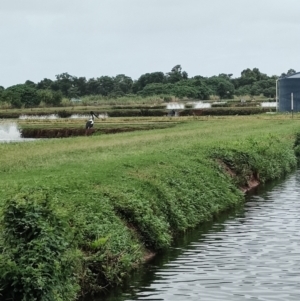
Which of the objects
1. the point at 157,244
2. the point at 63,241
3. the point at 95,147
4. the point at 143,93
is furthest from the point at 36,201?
the point at 143,93

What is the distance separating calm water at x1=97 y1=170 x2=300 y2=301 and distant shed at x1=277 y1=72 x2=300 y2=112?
54141 millimetres

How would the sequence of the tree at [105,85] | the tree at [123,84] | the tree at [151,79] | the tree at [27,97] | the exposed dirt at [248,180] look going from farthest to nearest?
1. the tree at [105,85]
2. the tree at [151,79]
3. the tree at [123,84]
4. the tree at [27,97]
5. the exposed dirt at [248,180]

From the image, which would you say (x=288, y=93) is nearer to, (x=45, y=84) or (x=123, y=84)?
(x=45, y=84)

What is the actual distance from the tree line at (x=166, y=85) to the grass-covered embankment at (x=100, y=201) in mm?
82978

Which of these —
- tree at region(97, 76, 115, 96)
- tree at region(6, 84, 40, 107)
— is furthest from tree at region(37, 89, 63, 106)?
tree at region(97, 76, 115, 96)

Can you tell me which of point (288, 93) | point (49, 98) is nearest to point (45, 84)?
point (49, 98)

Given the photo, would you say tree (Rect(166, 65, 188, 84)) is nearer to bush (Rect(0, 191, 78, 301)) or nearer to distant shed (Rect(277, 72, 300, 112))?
distant shed (Rect(277, 72, 300, 112))

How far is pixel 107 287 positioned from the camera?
567 inches

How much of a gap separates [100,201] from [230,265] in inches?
115

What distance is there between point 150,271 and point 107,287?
178cm

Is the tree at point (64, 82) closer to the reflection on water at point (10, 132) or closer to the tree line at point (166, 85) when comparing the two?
the tree line at point (166, 85)

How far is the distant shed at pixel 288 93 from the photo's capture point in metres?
75.6

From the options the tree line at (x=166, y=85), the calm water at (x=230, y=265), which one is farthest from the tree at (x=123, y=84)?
the calm water at (x=230, y=265)

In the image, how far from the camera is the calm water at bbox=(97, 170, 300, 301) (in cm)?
1414
